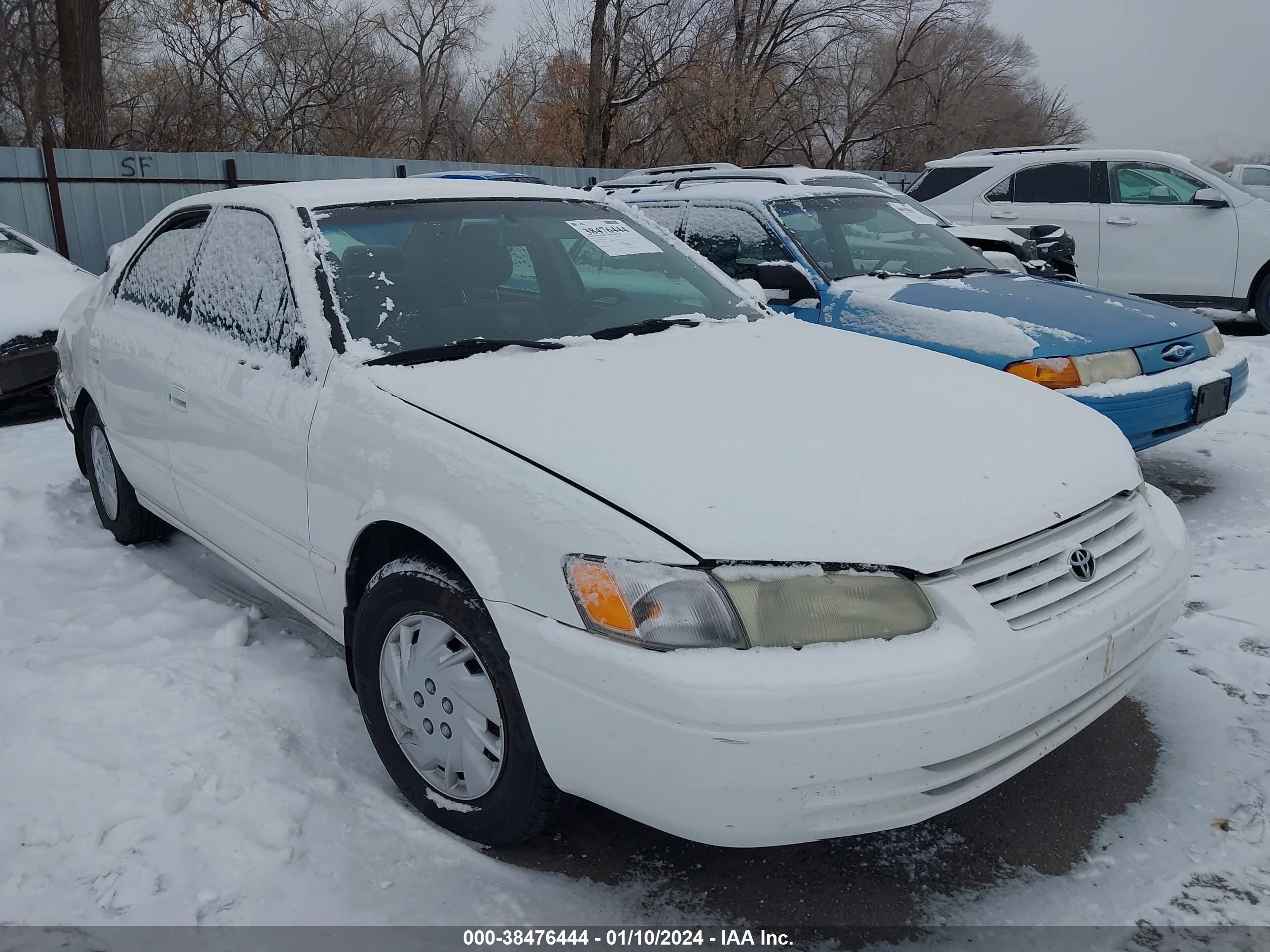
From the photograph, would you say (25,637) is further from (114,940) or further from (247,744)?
(114,940)

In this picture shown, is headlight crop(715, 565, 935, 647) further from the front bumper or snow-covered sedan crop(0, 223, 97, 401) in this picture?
snow-covered sedan crop(0, 223, 97, 401)

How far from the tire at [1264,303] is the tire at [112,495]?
917cm

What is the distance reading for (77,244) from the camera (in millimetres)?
12125

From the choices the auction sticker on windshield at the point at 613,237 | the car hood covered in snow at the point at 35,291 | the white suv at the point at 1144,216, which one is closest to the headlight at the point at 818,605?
the auction sticker on windshield at the point at 613,237

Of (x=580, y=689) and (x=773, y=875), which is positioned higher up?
(x=580, y=689)

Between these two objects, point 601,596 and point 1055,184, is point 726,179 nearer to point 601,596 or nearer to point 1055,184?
point 1055,184

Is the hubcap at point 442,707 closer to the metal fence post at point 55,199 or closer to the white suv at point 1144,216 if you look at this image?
the white suv at point 1144,216


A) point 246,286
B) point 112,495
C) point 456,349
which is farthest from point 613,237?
point 112,495

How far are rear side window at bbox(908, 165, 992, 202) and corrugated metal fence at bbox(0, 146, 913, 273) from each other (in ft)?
21.9

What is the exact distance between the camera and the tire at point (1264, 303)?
8.76 meters

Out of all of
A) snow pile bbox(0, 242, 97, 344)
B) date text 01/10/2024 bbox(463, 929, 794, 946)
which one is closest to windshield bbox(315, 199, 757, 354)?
date text 01/10/2024 bbox(463, 929, 794, 946)

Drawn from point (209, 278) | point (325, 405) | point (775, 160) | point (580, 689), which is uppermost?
point (775, 160)

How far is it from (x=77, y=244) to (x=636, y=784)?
1286cm

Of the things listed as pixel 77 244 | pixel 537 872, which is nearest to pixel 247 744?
pixel 537 872
